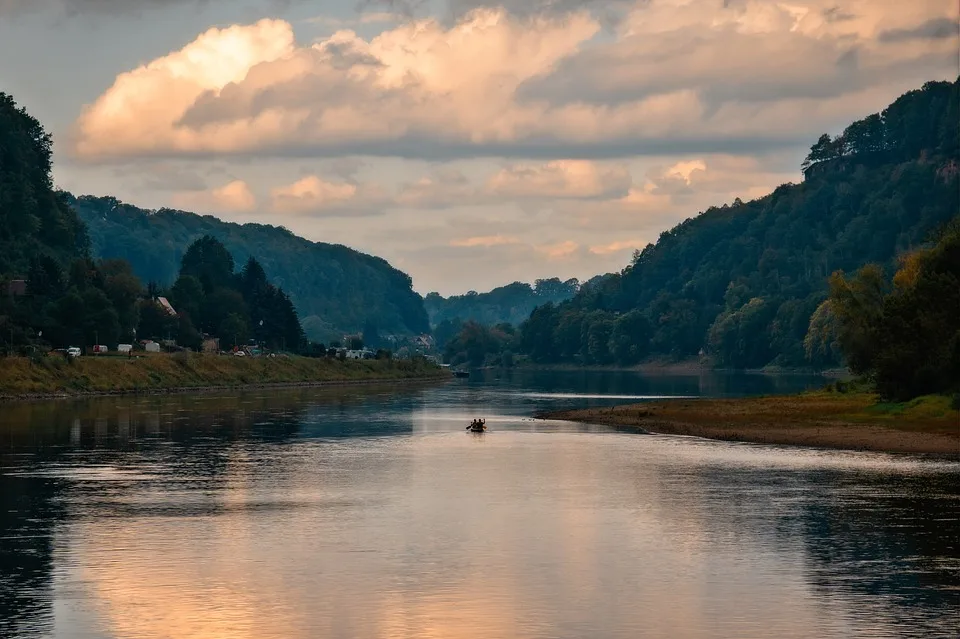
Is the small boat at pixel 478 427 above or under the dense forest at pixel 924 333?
under

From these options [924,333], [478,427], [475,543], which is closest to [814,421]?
[924,333]

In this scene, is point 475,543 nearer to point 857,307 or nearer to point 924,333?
point 924,333

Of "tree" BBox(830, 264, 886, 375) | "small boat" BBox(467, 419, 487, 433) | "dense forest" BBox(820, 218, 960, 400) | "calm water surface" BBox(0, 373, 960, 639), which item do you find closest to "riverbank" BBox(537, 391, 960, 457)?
"dense forest" BBox(820, 218, 960, 400)

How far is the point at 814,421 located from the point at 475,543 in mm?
77072

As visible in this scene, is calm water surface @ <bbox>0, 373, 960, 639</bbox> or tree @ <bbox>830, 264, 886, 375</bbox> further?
tree @ <bbox>830, 264, 886, 375</bbox>

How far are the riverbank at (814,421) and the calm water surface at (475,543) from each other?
268 inches

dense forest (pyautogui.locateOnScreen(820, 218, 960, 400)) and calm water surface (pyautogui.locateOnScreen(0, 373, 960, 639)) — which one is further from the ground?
dense forest (pyautogui.locateOnScreen(820, 218, 960, 400))

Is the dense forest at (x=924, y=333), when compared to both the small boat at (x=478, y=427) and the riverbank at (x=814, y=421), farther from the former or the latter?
the small boat at (x=478, y=427)

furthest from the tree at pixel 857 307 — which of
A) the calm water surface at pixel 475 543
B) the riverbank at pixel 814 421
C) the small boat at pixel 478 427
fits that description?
the calm water surface at pixel 475 543

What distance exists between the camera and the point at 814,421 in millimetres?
133500

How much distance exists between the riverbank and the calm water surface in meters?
6.80

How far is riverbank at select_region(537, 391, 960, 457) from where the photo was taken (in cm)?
11388

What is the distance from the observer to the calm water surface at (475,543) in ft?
156

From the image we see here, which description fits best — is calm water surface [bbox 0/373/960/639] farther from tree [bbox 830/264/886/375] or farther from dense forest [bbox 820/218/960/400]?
tree [bbox 830/264/886/375]
